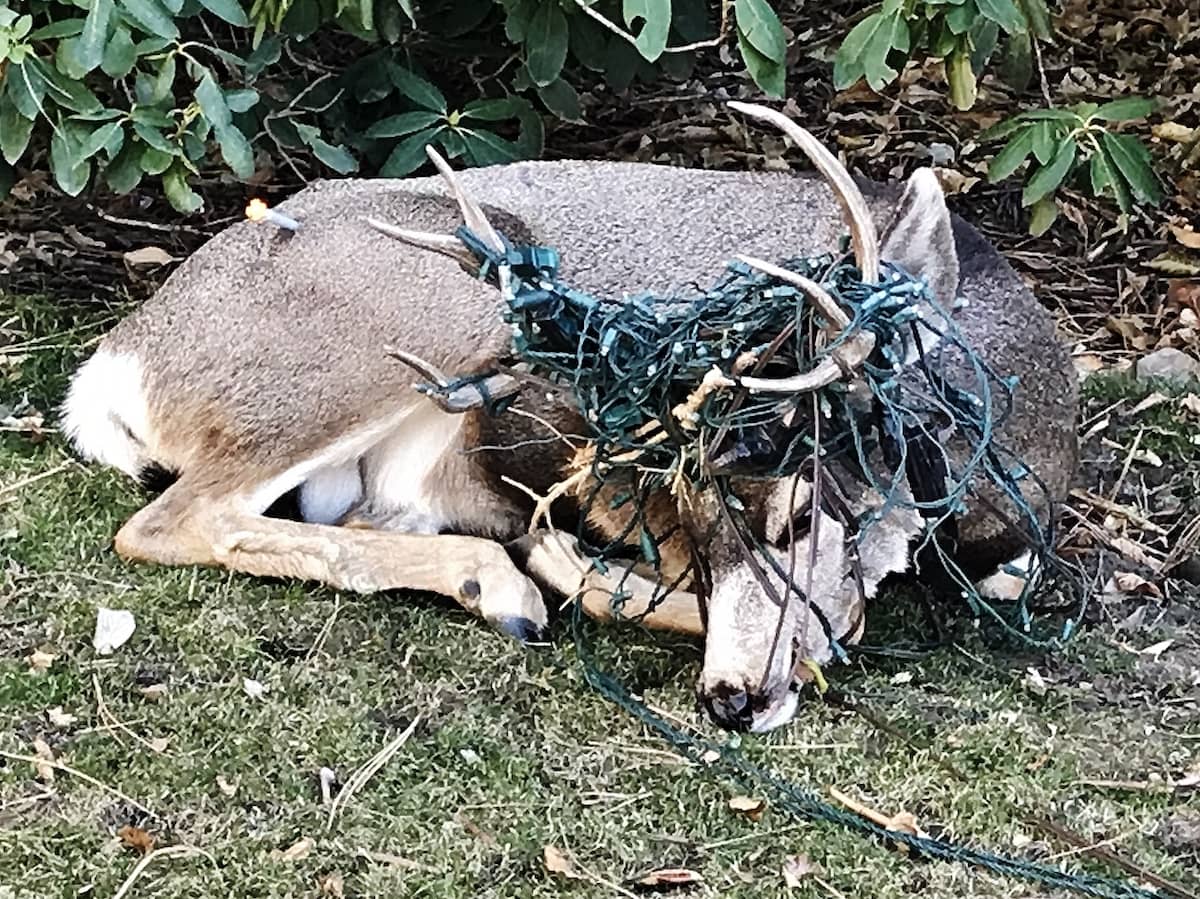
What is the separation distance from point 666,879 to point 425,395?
1.28m

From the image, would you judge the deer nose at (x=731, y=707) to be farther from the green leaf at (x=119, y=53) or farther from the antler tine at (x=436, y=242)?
the green leaf at (x=119, y=53)

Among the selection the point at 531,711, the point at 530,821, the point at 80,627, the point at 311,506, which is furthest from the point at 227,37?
the point at 530,821

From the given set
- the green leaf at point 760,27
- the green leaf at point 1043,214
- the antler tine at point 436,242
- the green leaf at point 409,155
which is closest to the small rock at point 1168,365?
the green leaf at point 1043,214

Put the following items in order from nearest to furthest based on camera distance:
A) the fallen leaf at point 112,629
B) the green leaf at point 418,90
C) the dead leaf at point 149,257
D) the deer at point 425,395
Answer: the fallen leaf at point 112,629
the deer at point 425,395
the green leaf at point 418,90
the dead leaf at point 149,257

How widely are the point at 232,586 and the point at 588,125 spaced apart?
2.81 metres

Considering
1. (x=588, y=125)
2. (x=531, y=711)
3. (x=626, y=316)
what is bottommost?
(x=588, y=125)

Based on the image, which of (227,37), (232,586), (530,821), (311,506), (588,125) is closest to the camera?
(530,821)

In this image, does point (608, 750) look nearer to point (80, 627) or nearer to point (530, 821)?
point (530, 821)

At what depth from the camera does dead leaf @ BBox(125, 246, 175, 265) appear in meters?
5.87

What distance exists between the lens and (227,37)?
5832 millimetres

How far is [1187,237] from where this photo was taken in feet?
19.8

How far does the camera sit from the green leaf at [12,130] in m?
4.78

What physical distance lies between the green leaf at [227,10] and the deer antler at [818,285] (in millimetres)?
2042

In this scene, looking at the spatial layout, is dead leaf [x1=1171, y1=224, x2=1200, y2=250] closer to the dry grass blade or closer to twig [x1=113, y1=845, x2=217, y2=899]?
the dry grass blade
